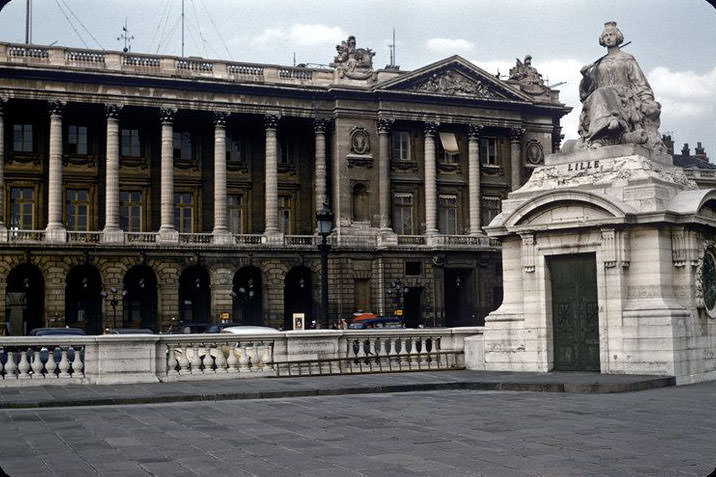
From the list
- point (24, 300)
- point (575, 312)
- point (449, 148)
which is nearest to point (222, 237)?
point (24, 300)

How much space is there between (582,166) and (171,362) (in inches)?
395

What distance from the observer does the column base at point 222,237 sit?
65.8m

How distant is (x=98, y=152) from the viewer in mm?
66500

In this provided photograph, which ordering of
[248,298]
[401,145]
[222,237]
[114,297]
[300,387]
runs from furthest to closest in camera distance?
[401,145] < [248,298] < [222,237] < [114,297] < [300,387]

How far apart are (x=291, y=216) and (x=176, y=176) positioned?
8377 millimetres

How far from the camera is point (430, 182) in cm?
7138

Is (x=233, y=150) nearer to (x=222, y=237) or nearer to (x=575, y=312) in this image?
(x=222, y=237)

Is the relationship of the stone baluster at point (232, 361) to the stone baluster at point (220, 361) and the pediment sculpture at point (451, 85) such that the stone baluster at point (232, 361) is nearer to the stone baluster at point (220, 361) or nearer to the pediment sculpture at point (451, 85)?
the stone baluster at point (220, 361)

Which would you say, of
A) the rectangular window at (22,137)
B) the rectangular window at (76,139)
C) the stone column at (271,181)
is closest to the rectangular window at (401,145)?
the stone column at (271,181)

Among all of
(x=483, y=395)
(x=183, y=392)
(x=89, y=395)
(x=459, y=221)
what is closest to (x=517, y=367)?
(x=483, y=395)

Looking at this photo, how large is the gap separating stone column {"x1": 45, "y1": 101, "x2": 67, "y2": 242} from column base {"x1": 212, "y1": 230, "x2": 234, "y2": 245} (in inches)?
370

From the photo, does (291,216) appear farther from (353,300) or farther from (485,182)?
(485,182)

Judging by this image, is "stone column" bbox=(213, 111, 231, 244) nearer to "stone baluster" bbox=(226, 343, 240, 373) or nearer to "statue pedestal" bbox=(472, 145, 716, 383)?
"stone baluster" bbox=(226, 343, 240, 373)

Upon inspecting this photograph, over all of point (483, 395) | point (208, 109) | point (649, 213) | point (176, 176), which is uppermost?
point (208, 109)
